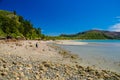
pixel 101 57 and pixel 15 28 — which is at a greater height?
pixel 15 28

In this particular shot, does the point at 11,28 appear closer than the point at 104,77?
No

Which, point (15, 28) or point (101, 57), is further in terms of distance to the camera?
point (15, 28)

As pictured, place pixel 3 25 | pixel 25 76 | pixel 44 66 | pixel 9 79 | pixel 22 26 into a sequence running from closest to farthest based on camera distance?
1. pixel 9 79
2. pixel 25 76
3. pixel 44 66
4. pixel 3 25
5. pixel 22 26

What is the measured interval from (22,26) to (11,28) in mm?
14834

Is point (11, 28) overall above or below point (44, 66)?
above

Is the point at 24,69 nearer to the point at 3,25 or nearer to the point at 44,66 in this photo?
the point at 44,66

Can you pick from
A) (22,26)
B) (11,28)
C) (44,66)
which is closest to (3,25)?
(11,28)

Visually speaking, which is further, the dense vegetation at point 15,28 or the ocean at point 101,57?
the dense vegetation at point 15,28

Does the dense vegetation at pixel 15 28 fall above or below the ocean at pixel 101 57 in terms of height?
above

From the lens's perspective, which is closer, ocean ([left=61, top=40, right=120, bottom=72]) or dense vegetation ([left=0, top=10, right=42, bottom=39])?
ocean ([left=61, top=40, right=120, bottom=72])

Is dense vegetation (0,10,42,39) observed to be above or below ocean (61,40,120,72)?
above

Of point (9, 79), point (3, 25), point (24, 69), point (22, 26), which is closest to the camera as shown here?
point (9, 79)

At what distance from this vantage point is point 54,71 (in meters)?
10.4

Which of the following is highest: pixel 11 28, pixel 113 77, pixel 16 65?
pixel 11 28
